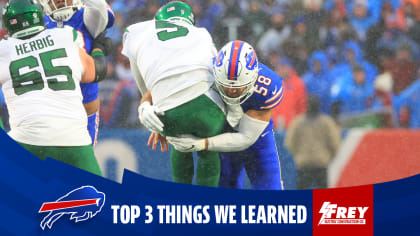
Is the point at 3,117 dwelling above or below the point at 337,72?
below

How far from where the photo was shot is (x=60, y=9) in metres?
5.06

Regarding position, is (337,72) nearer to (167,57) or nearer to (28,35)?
(167,57)

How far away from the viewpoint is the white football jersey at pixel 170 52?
445 cm

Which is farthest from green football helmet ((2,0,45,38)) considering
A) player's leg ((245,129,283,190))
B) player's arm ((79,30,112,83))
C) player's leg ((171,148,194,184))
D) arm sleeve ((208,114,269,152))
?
player's leg ((245,129,283,190))

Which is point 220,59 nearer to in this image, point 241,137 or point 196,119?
point 196,119

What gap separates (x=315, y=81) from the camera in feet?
20.3

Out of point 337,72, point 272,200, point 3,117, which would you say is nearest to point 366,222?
point 272,200

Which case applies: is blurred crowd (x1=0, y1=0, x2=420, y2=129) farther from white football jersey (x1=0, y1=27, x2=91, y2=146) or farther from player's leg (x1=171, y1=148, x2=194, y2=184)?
white football jersey (x1=0, y1=27, x2=91, y2=146)

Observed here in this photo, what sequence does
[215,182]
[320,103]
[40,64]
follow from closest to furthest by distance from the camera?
[40,64] → [215,182] → [320,103]

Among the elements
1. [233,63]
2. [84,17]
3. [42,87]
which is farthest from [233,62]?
[84,17]

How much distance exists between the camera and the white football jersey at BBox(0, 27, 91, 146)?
444 centimetres

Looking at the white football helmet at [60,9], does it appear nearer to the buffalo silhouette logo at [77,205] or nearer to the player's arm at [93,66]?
the player's arm at [93,66]

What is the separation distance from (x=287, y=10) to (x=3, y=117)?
2.73 m

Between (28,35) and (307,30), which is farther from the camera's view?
(307,30)
